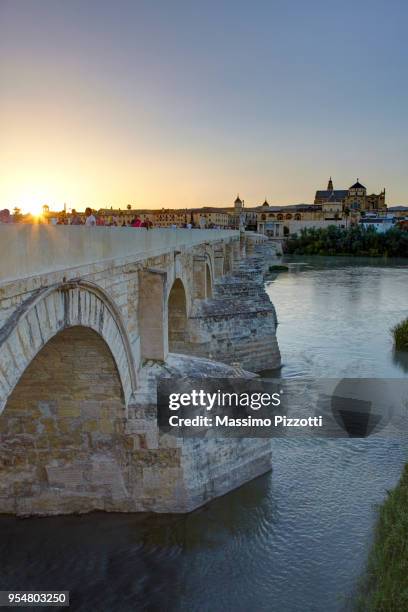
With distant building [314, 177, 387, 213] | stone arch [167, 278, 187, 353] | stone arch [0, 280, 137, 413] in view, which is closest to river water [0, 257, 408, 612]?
stone arch [0, 280, 137, 413]

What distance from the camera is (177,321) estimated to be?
1491cm

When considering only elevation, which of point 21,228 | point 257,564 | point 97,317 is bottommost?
point 257,564

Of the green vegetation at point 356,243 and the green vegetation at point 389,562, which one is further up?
the green vegetation at point 356,243

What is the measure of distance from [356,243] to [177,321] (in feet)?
151

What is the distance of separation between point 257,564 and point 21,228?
5.16 meters

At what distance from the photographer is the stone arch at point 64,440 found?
7.59 m

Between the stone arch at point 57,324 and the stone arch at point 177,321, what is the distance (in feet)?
20.6

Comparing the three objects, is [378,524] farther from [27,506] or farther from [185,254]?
[185,254]

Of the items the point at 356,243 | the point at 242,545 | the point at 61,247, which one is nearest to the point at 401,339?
the point at 242,545

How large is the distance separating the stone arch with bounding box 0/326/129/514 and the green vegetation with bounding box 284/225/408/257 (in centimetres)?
5253

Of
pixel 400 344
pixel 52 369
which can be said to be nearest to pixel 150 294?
pixel 52 369

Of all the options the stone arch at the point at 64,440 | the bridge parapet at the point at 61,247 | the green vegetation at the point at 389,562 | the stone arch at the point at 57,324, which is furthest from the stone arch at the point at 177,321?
the green vegetation at the point at 389,562

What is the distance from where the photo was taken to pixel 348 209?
99938 millimetres

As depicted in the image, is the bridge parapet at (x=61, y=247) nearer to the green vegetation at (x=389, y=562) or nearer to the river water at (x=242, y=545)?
the river water at (x=242, y=545)
